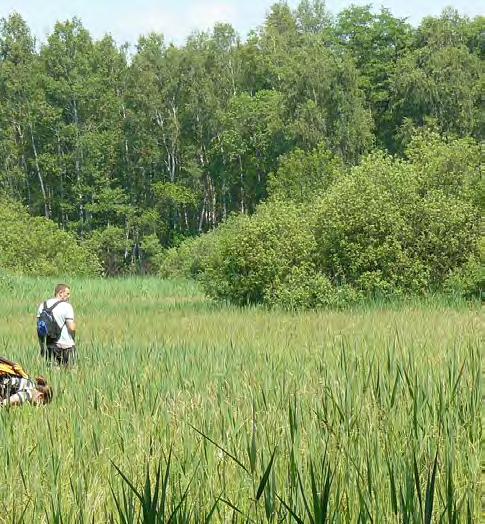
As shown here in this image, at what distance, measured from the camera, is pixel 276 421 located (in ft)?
14.9

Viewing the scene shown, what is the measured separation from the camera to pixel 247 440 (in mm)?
3758

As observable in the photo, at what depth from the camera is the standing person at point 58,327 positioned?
9.27m

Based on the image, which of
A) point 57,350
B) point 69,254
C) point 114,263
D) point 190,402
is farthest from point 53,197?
point 190,402

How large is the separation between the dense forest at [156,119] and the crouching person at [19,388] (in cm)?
4313

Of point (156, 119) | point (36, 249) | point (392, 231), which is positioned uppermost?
point (156, 119)

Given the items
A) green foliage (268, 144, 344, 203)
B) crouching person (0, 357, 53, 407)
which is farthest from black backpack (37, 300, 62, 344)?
green foliage (268, 144, 344, 203)

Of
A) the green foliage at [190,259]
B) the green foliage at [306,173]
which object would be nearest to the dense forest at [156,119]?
the green foliage at [190,259]

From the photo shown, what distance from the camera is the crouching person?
693 cm

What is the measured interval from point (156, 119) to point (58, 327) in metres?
51.1

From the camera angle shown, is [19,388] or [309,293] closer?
[19,388]

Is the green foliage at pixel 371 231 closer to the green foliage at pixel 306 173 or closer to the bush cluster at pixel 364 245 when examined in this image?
the bush cluster at pixel 364 245

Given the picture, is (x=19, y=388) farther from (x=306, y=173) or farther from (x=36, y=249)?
(x=36, y=249)

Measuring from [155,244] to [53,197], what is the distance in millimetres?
8176

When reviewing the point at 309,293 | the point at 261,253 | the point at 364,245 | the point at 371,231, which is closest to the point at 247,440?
the point at 309,293
